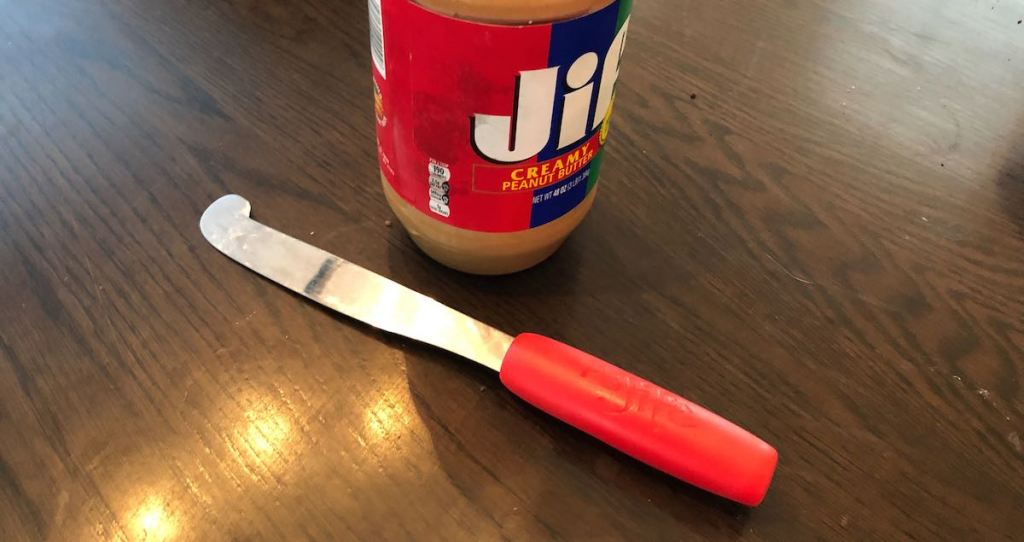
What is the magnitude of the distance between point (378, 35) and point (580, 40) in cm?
11

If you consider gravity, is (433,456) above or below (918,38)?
below

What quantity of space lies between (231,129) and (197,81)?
67 mm

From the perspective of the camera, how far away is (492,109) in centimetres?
37

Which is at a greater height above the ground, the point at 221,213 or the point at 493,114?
the point at 493,114

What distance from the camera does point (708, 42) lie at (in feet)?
2.19

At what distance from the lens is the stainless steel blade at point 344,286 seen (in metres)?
0.43

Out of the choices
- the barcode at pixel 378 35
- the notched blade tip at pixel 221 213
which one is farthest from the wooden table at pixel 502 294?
the barcode at pixel 378 35

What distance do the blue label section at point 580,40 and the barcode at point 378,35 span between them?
3.5 inches

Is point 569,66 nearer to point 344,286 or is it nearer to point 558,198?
point 558,198

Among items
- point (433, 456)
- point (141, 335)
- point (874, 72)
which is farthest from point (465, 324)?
point (874, 72)

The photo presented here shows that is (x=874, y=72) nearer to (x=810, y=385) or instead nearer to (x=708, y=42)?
(x=708, y=42)

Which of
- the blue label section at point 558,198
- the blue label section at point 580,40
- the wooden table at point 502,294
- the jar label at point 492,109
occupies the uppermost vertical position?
the blue label section at point 580,40

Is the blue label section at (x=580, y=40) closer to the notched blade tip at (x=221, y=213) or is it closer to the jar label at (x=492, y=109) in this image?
the jar label at (x=492, y=109)

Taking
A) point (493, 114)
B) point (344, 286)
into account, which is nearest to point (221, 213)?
point (344, 286)
